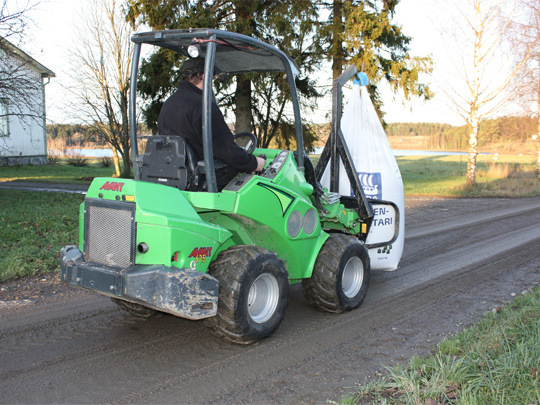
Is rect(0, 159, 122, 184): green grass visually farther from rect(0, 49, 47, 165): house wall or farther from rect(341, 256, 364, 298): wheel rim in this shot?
rect(341, 256, 364, 298): wheel rim

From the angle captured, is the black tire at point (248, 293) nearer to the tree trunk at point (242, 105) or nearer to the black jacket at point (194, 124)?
the black jacket at point (194, 124)

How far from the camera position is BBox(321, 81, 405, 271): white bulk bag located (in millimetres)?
6402

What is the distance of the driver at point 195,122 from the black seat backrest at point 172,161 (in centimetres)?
10

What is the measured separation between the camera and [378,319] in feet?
16.8

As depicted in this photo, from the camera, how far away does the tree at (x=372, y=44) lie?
15500 millimetres

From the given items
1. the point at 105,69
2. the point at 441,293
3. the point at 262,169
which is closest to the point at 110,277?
the point at 262,169

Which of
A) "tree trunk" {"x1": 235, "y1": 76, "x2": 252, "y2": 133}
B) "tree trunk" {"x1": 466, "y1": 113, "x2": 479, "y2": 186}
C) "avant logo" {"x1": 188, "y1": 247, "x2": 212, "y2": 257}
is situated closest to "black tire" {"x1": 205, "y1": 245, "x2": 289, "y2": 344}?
"avant logo" {"x1": 188, "y1": 247, "x2": 212, "y2": 257}

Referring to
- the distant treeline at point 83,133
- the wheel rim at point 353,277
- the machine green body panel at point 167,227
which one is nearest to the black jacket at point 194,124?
the machine green body panel at point 167,227

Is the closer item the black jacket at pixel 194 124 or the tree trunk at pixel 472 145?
the black jacket at pixel 194 124

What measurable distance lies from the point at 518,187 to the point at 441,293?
15496mm

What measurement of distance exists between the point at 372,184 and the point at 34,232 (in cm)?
556

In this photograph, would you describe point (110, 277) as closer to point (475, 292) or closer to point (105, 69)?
point (475, 292)

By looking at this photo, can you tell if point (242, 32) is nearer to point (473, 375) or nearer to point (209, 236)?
point (209, 236)

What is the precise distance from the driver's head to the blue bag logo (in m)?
2.84
